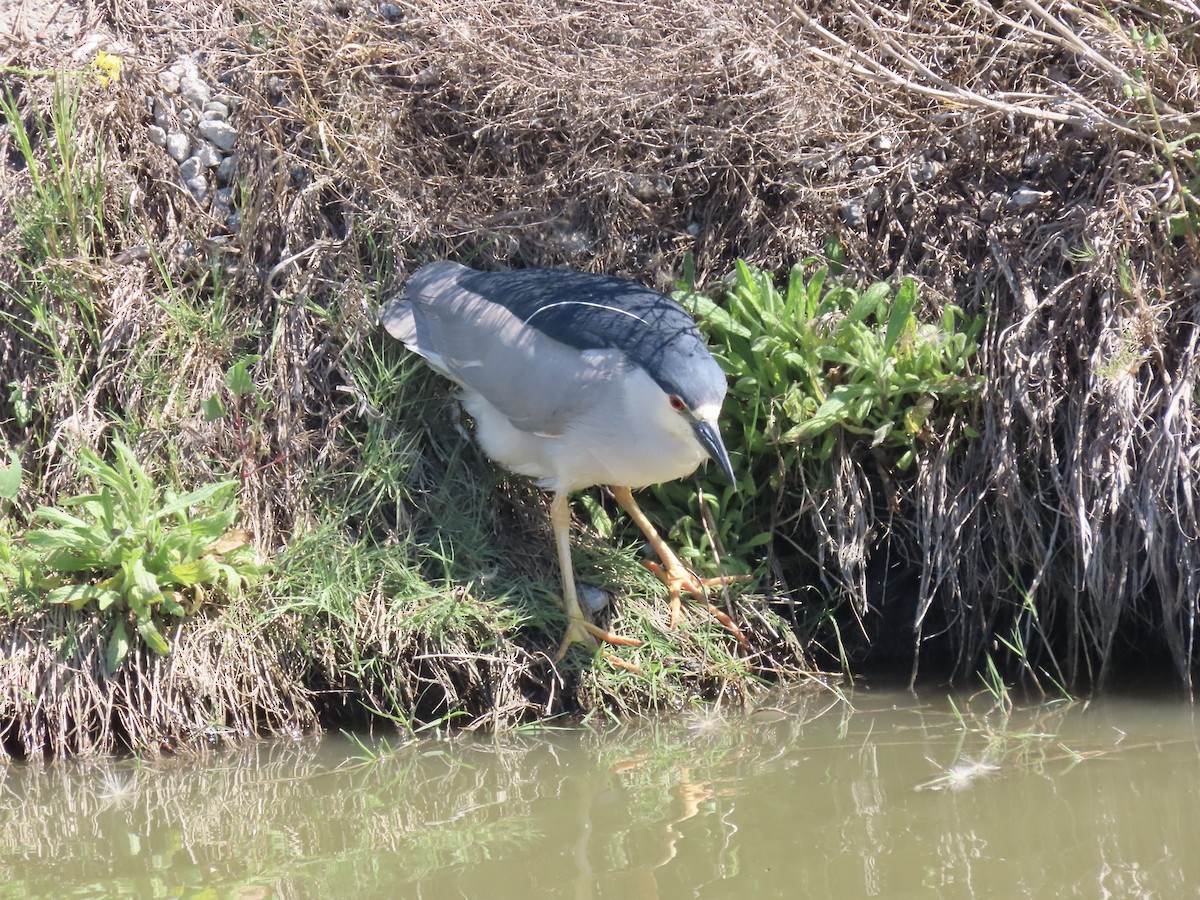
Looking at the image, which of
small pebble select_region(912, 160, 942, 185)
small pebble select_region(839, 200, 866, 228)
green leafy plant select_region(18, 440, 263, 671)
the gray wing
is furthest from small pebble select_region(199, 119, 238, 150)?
small pebble select_region(912, 160, 942, 185)

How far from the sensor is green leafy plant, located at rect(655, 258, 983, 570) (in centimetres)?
380

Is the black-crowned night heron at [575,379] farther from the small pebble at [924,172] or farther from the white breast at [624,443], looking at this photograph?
the small pebble at [924,172]

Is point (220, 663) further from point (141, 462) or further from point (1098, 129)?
point (1098, 129)

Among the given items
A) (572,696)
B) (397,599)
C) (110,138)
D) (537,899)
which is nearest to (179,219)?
(110,138)

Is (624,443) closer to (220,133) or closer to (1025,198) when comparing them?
(1025,198)

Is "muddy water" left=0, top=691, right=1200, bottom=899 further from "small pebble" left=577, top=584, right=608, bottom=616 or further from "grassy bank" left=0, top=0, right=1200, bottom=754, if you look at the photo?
"small pebble" left=577, top=584, right=608, bottom=616

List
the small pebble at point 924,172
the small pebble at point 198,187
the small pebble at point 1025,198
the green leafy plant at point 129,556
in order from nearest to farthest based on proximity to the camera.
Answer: the green leafy plant at point 129,556 < the small pebble at point 1025,198 < the small pebble at point 924,172 < the small pebble at point 198,187

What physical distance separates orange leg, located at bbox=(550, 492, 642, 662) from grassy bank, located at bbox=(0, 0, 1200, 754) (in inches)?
2.1

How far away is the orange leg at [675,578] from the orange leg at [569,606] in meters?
0.22

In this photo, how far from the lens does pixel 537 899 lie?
102 inches

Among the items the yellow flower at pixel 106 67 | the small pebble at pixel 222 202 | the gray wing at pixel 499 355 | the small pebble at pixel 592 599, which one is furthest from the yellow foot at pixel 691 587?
the yellow flower at pixel 106 67

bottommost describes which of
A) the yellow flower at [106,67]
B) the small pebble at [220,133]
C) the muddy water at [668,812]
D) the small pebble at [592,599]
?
the muddy water at [668,812]

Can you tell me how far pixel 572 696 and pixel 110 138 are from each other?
252 centimetres

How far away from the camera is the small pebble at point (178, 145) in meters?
4.43
